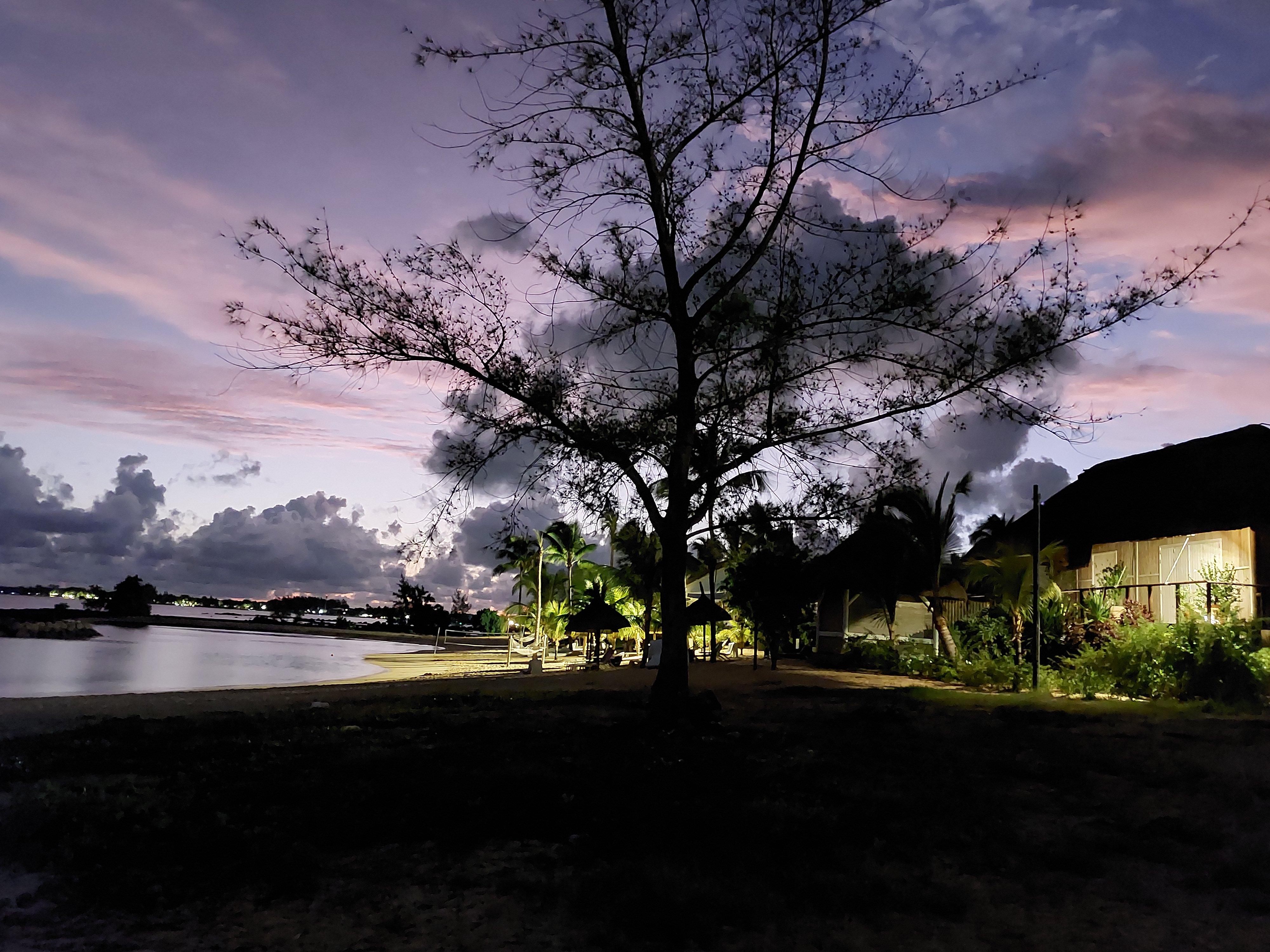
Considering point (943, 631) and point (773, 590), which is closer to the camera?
point (943, 631)

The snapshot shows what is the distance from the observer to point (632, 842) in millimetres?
5672

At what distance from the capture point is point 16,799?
6406 millimetres

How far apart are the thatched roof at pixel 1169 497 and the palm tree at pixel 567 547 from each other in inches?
949

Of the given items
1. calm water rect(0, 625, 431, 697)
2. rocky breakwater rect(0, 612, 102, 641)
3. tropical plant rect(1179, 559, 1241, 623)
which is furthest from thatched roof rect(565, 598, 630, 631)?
rocky breakwater rect(0, 612, 102, 641)

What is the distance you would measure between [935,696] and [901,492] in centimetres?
540

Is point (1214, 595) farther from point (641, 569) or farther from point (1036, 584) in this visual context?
point (641, 569)

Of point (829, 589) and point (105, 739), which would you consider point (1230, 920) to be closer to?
point (105, 739)

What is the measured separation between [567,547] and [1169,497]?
3188 centimetres

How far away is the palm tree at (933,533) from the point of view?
24.4m

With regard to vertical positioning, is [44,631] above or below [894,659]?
below

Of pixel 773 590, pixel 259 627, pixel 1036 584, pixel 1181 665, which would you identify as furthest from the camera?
pixel 259 627

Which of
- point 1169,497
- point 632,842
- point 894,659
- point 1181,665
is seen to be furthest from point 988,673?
point 632,842

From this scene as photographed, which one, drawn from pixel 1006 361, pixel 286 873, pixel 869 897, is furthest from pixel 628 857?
pixel 1006 361

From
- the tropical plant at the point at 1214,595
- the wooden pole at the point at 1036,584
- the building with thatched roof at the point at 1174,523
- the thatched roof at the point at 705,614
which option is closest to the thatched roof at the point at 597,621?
the thatched roof at the point at 705,614
